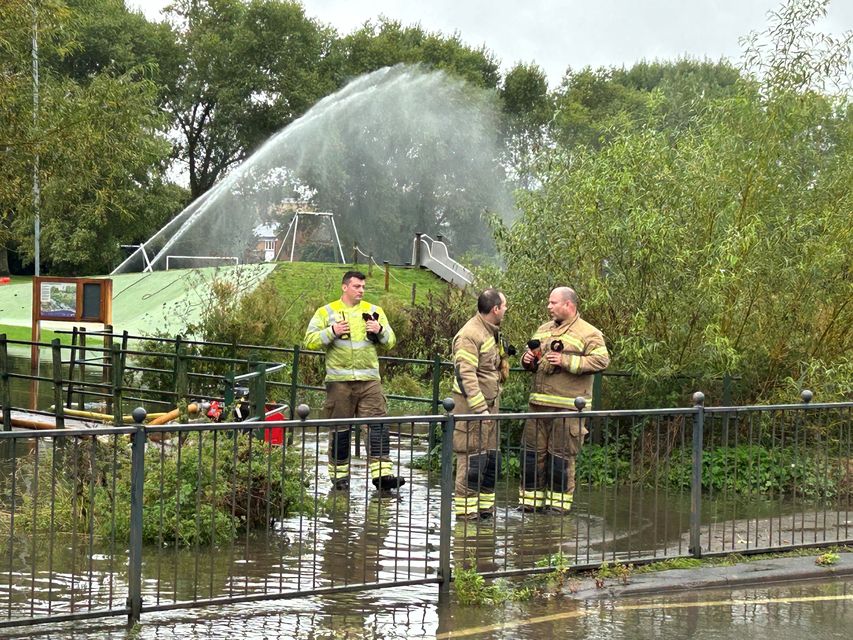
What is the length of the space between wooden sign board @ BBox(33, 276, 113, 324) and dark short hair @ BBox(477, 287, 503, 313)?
9.79 m

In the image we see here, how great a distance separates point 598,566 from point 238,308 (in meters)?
12.8

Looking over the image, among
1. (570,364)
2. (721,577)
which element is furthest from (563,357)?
(721,577)

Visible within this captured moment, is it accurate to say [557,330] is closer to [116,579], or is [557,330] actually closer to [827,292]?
[827,292]

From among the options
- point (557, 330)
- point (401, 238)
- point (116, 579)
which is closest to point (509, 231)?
point (557, 330)

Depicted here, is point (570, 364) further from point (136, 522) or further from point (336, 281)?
Answer: point (336, 281)

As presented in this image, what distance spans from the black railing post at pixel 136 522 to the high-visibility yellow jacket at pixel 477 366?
3.70 metres

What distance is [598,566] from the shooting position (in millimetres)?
8141

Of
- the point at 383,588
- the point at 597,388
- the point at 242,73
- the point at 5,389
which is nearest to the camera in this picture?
the point at 383,588

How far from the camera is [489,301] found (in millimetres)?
9961

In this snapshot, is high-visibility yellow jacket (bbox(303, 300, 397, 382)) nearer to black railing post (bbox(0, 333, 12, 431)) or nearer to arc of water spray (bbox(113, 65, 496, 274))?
black railing post (bbox(0, 333, 12, 431))

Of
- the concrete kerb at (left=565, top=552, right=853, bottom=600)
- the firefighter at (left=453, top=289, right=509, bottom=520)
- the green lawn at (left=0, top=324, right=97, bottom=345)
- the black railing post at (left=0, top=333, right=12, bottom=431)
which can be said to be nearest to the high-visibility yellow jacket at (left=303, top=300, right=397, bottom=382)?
the firefighter at (left=453, top=289, right=509, bottom=520)

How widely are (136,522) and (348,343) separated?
14.9 ft

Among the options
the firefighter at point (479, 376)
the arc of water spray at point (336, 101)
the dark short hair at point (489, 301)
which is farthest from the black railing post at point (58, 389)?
the arc of water spray at point (336, 101)

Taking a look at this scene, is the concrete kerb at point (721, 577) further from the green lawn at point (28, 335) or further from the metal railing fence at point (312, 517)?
the green lawn at point (28, 335)
